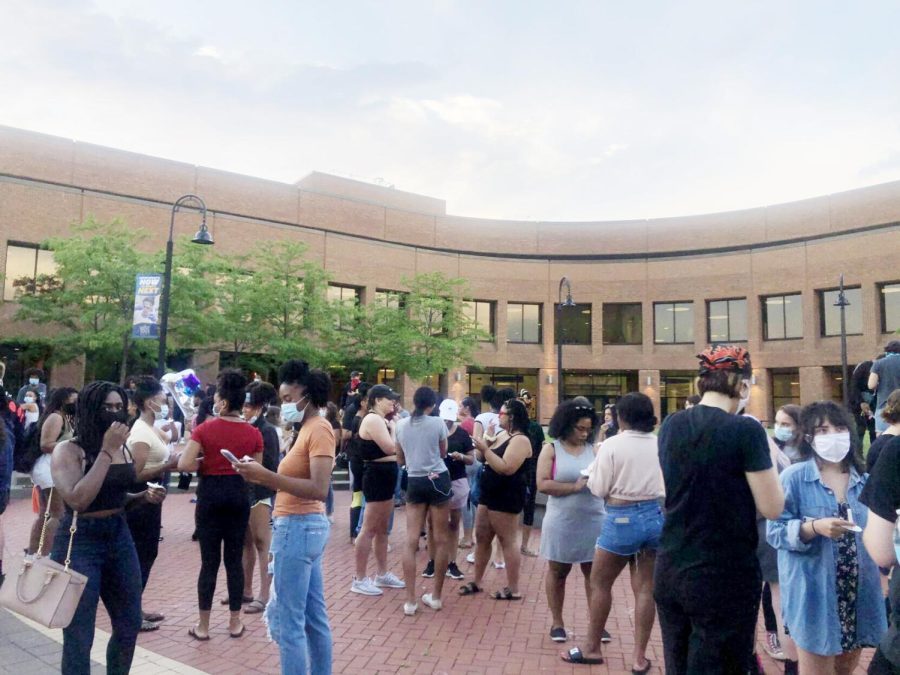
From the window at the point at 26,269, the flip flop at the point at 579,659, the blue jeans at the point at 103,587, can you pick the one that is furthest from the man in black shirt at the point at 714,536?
the window at the point at 26,269

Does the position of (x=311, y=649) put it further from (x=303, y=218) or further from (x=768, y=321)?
(x=768, y=321)

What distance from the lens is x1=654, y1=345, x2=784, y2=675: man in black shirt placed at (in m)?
2.86

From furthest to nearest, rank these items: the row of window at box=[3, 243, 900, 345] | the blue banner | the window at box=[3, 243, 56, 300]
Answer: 1. the row of window at box=[3, 243, 900, 345]
2. the window at box=[3, 243, 56, 300]
3. the blue banner

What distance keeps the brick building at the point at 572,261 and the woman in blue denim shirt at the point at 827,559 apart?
28784 mm

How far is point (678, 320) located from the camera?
41.2 m

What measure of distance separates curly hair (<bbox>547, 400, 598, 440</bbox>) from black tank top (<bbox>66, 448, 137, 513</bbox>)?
3218mm

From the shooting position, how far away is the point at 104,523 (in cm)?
377

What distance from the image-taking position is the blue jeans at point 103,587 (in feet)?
11.8

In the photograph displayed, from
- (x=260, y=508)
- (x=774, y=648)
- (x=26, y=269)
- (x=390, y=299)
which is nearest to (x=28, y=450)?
(x=260, y=508)

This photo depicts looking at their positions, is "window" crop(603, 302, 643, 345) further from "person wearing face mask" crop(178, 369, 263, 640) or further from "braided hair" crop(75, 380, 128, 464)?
"braided hair" crop(75, 380, 128, 464)

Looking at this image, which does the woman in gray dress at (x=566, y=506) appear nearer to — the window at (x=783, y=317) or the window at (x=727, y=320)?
the window at (x=783, y=317)

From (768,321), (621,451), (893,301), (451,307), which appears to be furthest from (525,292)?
(621,451)

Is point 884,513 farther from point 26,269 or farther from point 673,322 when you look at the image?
point 673,322

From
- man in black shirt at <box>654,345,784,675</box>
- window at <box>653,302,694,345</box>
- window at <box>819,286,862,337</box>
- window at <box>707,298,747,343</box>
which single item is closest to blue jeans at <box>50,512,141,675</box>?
man in black shirt at <box>654,345,784,675</box>
